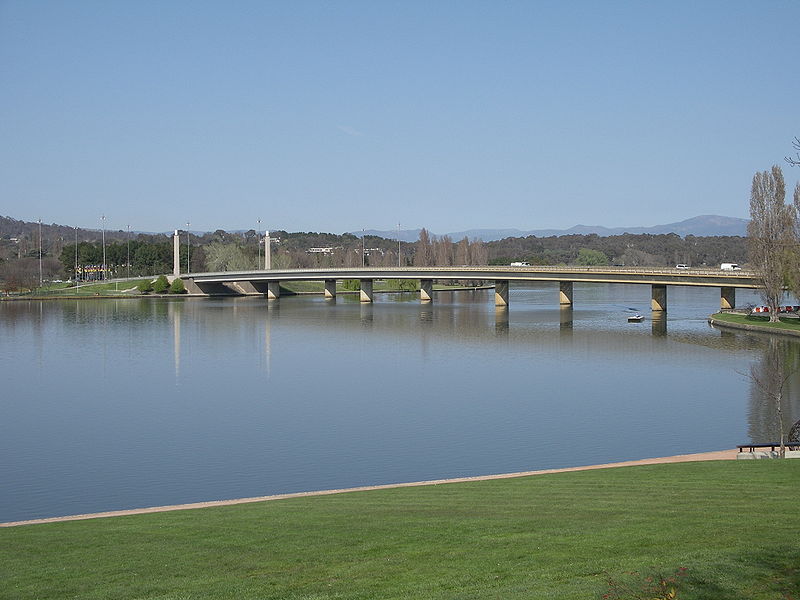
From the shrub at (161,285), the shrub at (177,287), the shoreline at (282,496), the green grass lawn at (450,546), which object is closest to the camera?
the green grass lawn at (450,546)

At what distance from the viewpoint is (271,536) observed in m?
13.1

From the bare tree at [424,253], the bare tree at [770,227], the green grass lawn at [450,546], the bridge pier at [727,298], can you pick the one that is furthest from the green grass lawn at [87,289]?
the green grass lawn at [450,546]

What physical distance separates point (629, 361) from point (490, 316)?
36.6 meters

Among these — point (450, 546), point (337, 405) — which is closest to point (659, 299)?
point (337, 405)

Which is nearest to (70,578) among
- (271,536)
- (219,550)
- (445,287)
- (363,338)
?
(219,550)

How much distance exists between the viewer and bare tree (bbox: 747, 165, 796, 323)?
62.5 meters

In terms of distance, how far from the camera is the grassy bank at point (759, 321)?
61.0 meters

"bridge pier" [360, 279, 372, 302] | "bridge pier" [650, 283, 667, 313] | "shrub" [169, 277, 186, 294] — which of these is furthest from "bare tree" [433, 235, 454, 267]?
"bridge pier" [650, 283, 667, 313]

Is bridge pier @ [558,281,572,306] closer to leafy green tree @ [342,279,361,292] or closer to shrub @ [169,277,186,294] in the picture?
leafy green tree @ [342,279,361,292]

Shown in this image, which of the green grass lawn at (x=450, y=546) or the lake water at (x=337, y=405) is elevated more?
the green grass lawn at (x=450, y=546)

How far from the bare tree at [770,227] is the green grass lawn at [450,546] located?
49.5m

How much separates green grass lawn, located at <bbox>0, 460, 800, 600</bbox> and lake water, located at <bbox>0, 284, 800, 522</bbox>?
5.82m

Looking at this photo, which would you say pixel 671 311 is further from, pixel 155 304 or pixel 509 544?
pixel 509 544

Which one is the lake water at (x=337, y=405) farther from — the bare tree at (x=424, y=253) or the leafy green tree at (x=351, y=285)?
the bare tree at (x=424, y=253)
